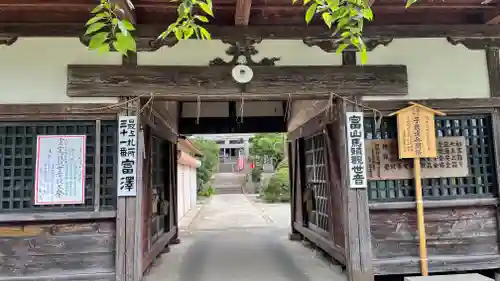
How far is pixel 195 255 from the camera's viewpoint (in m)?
6.92

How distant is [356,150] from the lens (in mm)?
4613

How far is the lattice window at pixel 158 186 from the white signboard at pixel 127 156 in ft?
5.99

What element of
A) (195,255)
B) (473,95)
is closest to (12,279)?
(195,255)

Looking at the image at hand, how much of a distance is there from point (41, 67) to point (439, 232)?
5382 millimetres

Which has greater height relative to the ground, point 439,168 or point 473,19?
point 473,19

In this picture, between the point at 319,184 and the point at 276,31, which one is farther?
the point at 319,184

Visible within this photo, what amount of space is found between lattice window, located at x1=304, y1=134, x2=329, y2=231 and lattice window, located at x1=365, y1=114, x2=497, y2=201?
58.1 inches

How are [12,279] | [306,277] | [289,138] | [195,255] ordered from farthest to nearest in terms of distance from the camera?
[289,138] < [195,255] < [306,277] < [12,279]

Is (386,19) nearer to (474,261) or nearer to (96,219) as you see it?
(474,261)

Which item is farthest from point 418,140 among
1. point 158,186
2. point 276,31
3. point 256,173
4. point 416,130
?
point 256,173

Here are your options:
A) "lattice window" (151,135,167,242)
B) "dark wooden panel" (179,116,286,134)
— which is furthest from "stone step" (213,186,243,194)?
"lattice window" (151,135,167,242)

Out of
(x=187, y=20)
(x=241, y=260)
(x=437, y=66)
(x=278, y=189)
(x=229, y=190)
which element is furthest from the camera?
(x=229, y=190)

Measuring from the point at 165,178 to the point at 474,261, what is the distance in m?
5.46

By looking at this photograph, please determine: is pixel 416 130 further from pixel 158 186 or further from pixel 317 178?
pixel 158 186
